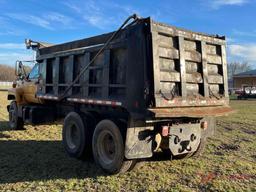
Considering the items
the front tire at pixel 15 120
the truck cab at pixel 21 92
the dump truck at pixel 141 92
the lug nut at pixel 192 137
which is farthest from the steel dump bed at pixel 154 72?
the front tire at pixel 15 120

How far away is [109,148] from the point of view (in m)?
6.80

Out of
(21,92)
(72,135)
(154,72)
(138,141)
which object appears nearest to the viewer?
(154,72)

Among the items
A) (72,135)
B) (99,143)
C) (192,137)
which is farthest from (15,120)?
(192,137)

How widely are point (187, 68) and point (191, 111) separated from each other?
865 mm

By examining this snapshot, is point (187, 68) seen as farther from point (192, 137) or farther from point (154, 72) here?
point (192, 137)

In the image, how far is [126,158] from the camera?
243 inches

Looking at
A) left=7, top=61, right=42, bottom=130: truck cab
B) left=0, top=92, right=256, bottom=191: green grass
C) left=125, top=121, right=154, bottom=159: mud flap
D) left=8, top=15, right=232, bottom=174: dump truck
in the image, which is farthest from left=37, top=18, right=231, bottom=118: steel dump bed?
left=7, top=61, right=42, bottom=130: truck cab

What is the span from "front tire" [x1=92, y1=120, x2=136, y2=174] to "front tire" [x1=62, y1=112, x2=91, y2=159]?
1.63 feet

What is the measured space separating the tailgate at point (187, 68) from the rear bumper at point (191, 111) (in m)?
0.09

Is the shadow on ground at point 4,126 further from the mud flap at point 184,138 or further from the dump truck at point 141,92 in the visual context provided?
the mud flap at point 184,138

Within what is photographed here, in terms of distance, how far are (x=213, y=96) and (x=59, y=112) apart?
456cm

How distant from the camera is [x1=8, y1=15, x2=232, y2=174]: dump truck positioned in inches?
236

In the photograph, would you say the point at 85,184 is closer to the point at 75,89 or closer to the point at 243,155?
the point at 75,89

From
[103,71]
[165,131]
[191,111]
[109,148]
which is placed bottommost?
[109,148]
